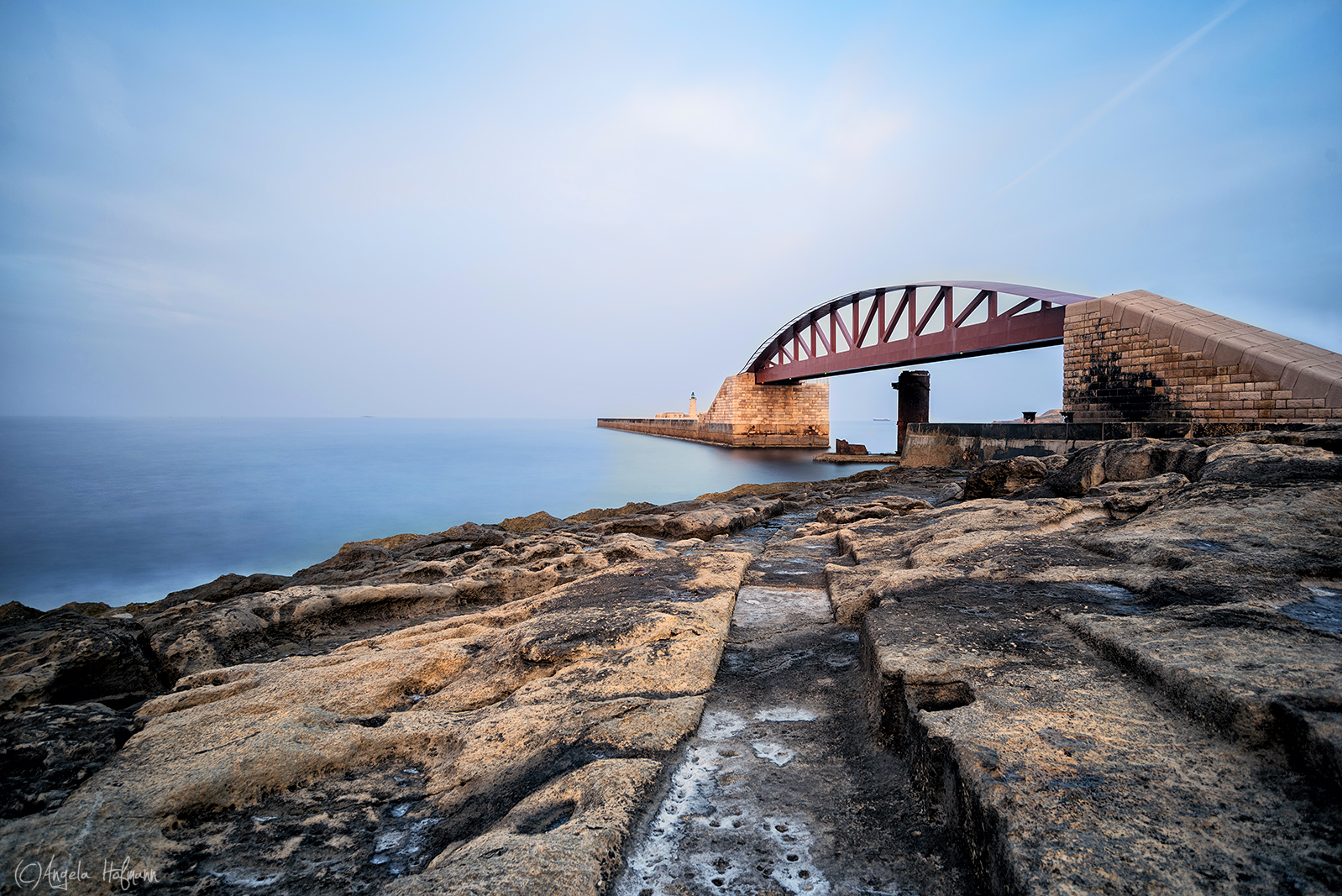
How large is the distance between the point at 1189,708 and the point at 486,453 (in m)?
38.1

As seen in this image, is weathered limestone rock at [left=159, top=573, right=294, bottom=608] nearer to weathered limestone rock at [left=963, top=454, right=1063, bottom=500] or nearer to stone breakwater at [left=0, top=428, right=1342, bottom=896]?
stone breakwater at [left=0, top=428, right=1342, bottom=896]

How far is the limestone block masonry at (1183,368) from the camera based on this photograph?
1002 cm

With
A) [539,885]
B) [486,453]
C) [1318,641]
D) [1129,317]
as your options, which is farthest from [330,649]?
[486,453]

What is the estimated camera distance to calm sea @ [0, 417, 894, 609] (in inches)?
440

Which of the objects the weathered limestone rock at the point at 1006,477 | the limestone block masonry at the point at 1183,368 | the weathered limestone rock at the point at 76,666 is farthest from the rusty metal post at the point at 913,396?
the weathered limestone rock at the point at 76,666

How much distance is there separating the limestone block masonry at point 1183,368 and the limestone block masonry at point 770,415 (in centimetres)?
2608

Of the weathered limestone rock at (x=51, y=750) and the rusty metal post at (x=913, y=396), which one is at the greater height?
the rusty metal post at (x=913, y=396)

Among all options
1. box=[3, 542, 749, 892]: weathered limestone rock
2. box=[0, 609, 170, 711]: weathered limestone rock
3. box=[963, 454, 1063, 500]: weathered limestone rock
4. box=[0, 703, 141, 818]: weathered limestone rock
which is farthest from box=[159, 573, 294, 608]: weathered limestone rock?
box=[963, 454, 1063, 500]: weathered limestone rock

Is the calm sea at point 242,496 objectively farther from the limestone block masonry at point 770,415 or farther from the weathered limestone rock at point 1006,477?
the weathered limestone rock at point 1006,477

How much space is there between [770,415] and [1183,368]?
2987cm

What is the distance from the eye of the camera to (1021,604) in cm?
276

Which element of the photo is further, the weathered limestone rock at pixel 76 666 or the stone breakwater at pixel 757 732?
the weathered limestone rock at pixel 76 666

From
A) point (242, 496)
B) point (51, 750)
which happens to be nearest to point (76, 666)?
point (51, 750)

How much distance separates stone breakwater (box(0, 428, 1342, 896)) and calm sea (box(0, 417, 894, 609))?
376 inches
